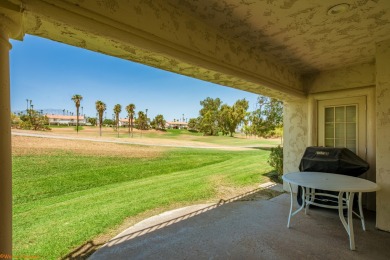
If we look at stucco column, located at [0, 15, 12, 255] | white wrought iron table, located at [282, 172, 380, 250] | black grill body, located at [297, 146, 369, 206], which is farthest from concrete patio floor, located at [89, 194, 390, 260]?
stucco column, located at [0, 15, 12, 255]

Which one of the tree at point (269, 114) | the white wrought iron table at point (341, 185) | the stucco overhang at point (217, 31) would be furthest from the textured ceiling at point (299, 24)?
the tree at point (269, 114)

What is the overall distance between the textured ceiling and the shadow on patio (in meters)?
2.53

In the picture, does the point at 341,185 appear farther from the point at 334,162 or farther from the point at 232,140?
the point at 232,140

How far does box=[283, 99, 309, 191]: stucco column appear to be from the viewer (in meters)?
4.21

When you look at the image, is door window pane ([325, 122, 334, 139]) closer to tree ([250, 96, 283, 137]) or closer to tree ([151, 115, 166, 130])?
tree ([250, 96, 283, 137])

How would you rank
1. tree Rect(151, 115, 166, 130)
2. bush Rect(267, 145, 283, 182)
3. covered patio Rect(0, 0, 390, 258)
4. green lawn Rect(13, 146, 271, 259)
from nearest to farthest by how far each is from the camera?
covered patio Rect(0, 0, 390, 258), green lawn Rect(13, 146, 271, 259), bush Rect(267, 145, 283, 182), tree Rect(151, 115, 166, 130)

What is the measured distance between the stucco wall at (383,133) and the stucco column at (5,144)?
3.97 metres

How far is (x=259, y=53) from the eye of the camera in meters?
2.98

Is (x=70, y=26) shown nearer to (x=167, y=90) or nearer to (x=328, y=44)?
(x=328, y=44)

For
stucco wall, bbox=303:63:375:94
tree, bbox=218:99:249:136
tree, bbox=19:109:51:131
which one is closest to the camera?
stucco wall, bbox=303:63:375:94

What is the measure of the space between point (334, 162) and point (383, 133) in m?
0.73

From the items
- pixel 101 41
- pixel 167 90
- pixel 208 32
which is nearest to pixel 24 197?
pixel 101 41

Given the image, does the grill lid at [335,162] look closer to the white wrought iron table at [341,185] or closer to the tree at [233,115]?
the white wrought iron table at [341,185]

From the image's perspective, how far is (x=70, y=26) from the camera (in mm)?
1386
